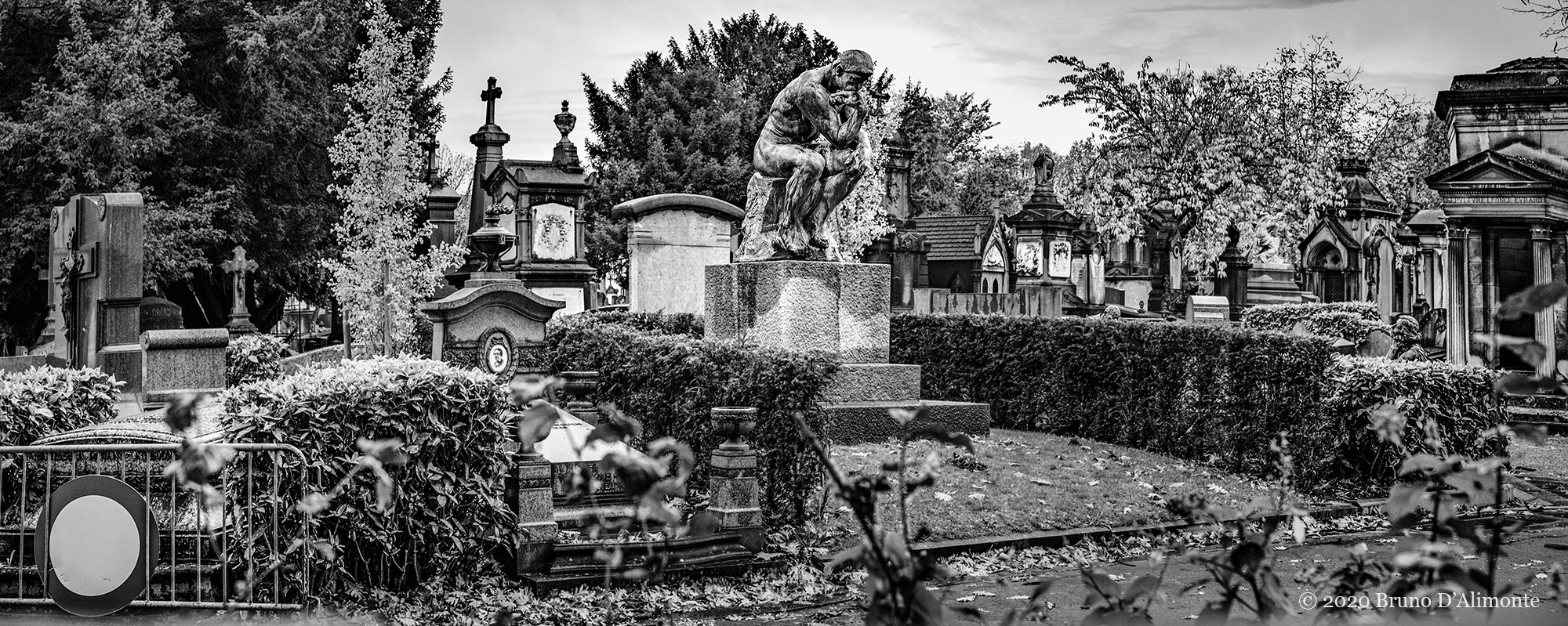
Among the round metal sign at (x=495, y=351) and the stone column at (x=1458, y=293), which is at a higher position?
the stone column at (x=1458, y=293)

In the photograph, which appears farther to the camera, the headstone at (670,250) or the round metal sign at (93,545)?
the headstone at (670,250)

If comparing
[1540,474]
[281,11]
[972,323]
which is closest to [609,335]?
[972,323]

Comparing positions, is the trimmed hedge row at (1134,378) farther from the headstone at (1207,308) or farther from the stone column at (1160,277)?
the stone column at (1160,277)

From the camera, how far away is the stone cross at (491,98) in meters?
34.7

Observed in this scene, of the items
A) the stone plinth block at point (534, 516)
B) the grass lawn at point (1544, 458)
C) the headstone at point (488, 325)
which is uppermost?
the headstone at point (488, 325)

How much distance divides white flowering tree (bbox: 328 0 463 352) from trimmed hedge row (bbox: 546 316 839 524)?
52.1 ft

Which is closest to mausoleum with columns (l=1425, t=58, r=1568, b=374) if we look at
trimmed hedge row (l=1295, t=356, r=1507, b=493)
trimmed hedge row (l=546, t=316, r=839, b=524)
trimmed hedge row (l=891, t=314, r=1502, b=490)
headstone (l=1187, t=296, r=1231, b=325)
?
headstone (l=1187, t=296, r=1231, b=325)

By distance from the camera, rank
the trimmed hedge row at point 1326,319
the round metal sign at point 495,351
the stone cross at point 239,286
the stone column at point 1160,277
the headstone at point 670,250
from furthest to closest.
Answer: the stone column at point 1160,277, the stone cross at point 239,286, the headstone at point 670,250, the trimmed hedge row at point 1326,319, the round metal sign at point 495,351

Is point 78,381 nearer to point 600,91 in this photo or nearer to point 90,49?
point 90,49

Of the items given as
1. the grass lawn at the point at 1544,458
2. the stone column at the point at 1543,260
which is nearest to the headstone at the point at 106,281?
the grass lawn at the point at 1544,458

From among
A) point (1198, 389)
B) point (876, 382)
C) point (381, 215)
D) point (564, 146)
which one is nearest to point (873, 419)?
point (876, 382)

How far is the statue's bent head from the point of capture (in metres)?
12.0

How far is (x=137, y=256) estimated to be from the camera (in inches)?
547

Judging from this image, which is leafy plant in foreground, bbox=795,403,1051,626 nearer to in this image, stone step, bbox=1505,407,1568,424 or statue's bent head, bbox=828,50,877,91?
statue's bent head, bbox=828,50,877,91
